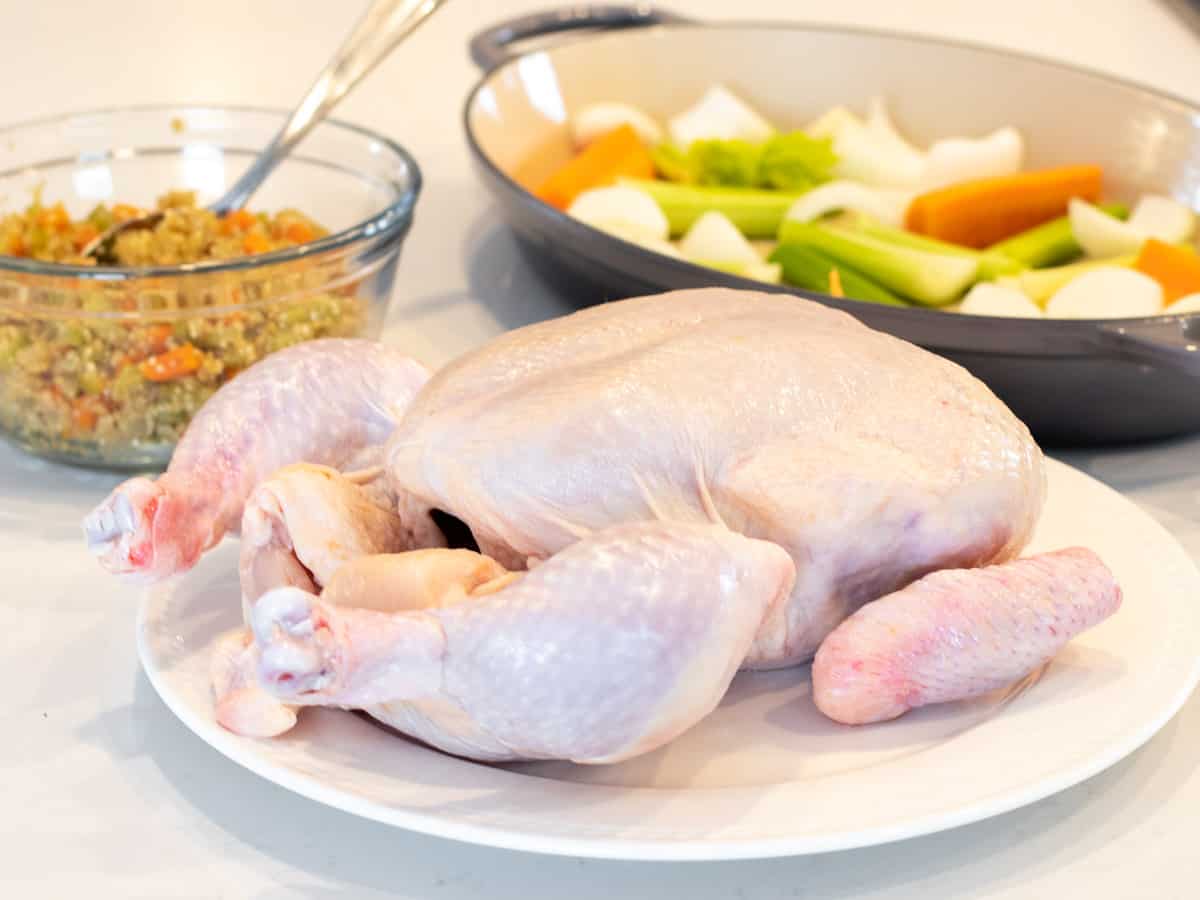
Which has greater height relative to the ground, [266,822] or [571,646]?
[571,646]

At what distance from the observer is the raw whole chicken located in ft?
2.35

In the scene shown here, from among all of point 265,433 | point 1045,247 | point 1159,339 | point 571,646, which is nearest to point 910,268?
point 1045,247

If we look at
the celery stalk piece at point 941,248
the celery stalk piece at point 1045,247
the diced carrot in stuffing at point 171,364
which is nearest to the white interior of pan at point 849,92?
the celery stalk piece at point 1045,247

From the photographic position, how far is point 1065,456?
1326mm

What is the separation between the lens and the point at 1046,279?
1552 mm

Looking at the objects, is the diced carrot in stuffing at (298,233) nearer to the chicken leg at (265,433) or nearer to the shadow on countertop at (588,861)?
the chicken leg at (265,433)

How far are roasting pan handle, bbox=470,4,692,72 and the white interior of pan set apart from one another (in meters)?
0.04

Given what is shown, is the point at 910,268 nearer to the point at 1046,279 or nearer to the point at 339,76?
the point at 1046,279

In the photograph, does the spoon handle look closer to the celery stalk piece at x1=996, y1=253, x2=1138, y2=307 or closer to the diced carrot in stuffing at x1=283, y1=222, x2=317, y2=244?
the diced carrot in stuffing at x1=283, y1=222, x2=317, y2=244

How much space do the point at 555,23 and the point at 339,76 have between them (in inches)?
24.9

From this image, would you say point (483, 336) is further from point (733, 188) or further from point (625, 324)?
point (625, 324)

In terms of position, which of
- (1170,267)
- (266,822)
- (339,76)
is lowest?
(266,822)

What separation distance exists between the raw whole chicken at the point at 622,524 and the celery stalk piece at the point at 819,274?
0.54m

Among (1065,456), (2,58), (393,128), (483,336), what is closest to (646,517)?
(1065,456)
